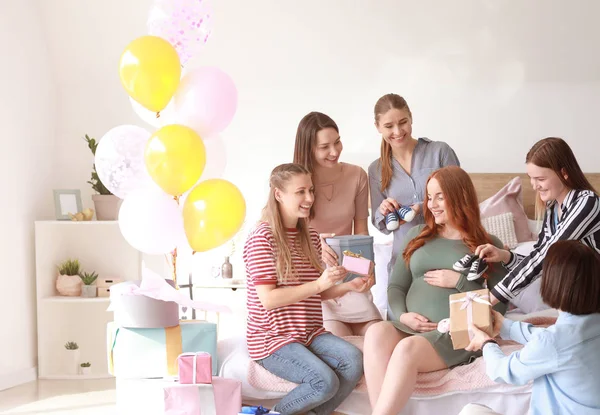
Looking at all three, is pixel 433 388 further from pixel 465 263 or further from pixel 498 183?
pixel 498 183

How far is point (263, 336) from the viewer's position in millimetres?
2494

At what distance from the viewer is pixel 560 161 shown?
7.76 ft

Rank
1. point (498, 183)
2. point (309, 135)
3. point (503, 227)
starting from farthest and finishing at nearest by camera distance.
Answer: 1. point (498, 183)
2. point (503, 227)
3. point (309, 135)

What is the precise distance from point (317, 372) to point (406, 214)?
2.52 ft

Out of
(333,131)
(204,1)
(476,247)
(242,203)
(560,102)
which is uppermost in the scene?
(204,1)

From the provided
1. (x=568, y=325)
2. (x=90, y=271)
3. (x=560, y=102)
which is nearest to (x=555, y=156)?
(x=568, y=325)

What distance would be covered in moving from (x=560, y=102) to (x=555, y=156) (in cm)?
190

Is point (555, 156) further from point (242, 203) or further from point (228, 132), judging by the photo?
point (228, 132)

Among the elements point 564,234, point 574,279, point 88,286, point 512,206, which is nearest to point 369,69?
point 512,206

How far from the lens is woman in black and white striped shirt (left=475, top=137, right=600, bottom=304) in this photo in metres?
2.31

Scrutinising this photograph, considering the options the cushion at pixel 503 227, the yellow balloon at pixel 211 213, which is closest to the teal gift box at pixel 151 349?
the yellow balloon at pixel 211 213

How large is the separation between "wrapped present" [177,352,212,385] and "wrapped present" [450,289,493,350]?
741 mm

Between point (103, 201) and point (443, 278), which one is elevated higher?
point (103, 201)

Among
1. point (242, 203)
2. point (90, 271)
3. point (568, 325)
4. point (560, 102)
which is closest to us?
point (568, 325)
